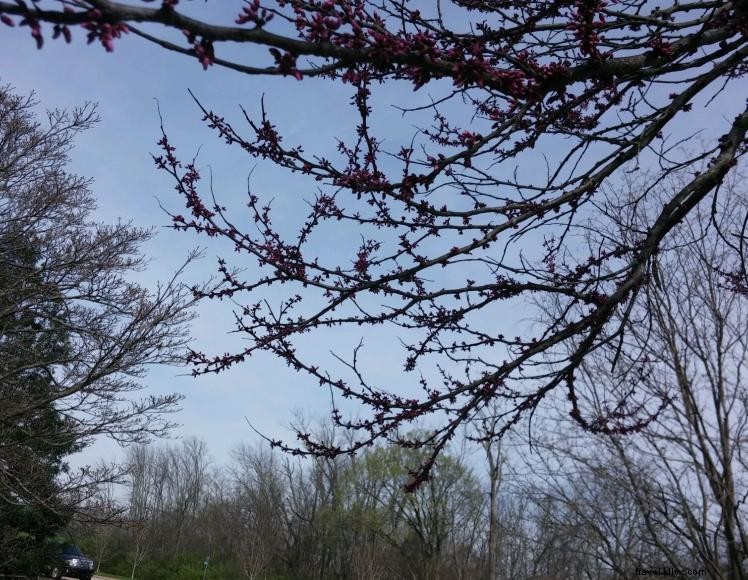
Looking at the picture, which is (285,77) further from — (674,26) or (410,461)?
(410,461)

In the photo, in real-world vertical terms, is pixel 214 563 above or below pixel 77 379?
below

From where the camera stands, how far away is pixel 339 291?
10.9 feet

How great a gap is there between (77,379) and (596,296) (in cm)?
1063

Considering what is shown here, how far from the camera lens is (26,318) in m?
11.9

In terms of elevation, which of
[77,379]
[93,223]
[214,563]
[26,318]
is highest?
[93,223]

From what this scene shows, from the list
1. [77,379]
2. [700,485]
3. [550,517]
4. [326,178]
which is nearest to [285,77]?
[326,178]

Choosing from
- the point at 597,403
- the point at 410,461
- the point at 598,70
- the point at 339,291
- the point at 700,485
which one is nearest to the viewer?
the point at 598,70

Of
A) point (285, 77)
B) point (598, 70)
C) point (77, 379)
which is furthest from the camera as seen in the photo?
point (77, 379)

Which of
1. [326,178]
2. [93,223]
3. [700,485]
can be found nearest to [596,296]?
[326,178]

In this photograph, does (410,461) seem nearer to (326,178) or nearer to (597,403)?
(597,403)

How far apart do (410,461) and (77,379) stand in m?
19.4

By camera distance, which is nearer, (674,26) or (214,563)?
(674,26)

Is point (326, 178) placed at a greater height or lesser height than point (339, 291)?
greater

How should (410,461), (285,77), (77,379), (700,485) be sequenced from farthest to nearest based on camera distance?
(410,461) → (77,379) → (700,485) → (285,77)
